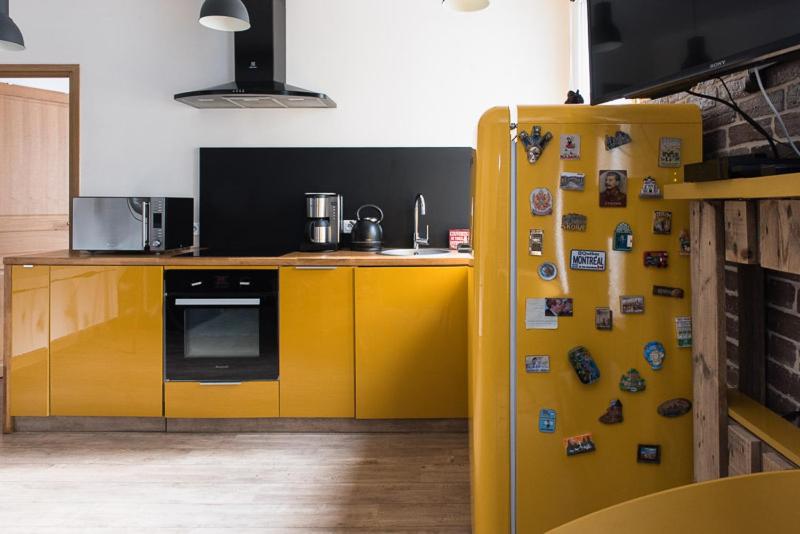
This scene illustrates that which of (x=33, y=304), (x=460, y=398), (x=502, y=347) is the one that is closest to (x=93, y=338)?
(x=33, y=304)

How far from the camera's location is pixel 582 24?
3.67 m

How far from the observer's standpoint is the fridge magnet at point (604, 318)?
1861 millimetres

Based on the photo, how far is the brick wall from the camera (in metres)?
1.58

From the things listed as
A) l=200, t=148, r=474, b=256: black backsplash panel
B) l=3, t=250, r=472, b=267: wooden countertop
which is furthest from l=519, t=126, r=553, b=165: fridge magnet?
l=200, t=148, r=474, b=256: black backsplash panel

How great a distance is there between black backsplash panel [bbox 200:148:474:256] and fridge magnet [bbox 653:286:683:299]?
2.15m

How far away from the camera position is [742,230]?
1.38 meters

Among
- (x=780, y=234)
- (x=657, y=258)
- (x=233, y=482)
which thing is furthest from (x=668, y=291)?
(x=233, y=482)

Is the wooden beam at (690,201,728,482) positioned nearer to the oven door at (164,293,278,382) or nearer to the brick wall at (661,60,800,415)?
the brick wall at (661,60,800,415)

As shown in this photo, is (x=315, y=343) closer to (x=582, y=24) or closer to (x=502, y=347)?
(x=502, y=347)

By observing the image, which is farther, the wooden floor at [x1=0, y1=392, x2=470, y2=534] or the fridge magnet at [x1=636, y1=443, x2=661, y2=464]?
the wooden floor at [x1=0, y1=392, x2=470, y2=534]

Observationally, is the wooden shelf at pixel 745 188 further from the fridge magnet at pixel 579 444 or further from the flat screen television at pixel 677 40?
the fridge magnet at pixel 579 444

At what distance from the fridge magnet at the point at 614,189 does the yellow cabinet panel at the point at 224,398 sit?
2.12m

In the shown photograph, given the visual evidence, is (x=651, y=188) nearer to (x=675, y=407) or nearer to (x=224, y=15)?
(x=675, y=407)

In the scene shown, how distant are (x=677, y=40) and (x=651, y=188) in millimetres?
395
